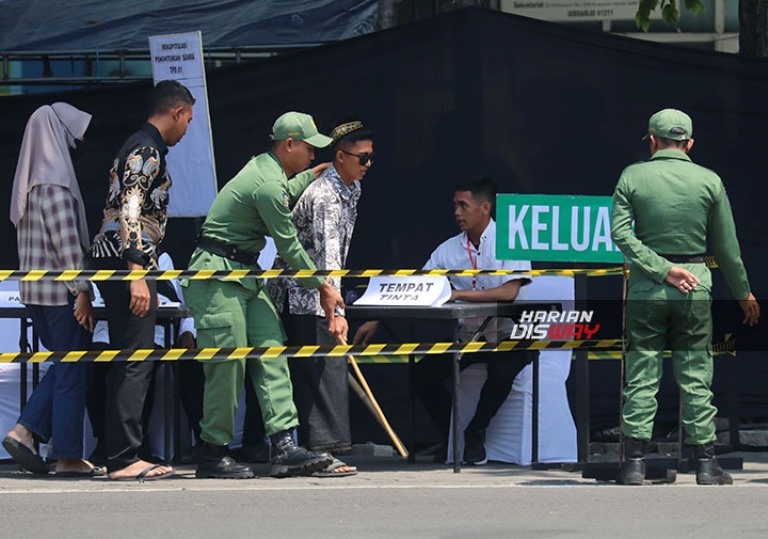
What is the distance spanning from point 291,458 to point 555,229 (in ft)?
6.76

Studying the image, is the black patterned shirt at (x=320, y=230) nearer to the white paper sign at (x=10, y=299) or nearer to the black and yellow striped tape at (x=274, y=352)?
the black and yellow striped tape at (x=274, y=352)

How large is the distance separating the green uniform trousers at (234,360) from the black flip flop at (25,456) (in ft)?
3.24

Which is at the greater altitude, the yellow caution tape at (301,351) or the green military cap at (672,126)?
the green military cap at (672,126)

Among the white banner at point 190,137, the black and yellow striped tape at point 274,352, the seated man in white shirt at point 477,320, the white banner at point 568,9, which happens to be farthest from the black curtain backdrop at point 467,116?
the white banner at point 568,9

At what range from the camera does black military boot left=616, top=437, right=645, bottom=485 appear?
8828 mm

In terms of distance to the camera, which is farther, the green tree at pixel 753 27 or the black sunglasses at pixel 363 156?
the green tree at pixel 753 27

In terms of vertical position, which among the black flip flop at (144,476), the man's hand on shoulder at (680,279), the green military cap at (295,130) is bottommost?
the black flip flop at (144,476)

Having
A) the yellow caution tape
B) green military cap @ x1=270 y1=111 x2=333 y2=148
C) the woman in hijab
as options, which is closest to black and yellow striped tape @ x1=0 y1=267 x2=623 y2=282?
the woman in hijab

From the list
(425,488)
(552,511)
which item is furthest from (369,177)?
(552,511)

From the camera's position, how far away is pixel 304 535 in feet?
23.9

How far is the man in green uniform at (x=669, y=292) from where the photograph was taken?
8852 millimetres

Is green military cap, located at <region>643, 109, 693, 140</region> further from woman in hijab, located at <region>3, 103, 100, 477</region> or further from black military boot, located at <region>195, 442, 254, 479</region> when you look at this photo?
woman in hijab, located at <region>3, 103, 100, 477</region>

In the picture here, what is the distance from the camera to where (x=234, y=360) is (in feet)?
30.5

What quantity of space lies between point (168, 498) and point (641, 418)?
2.34 meters
